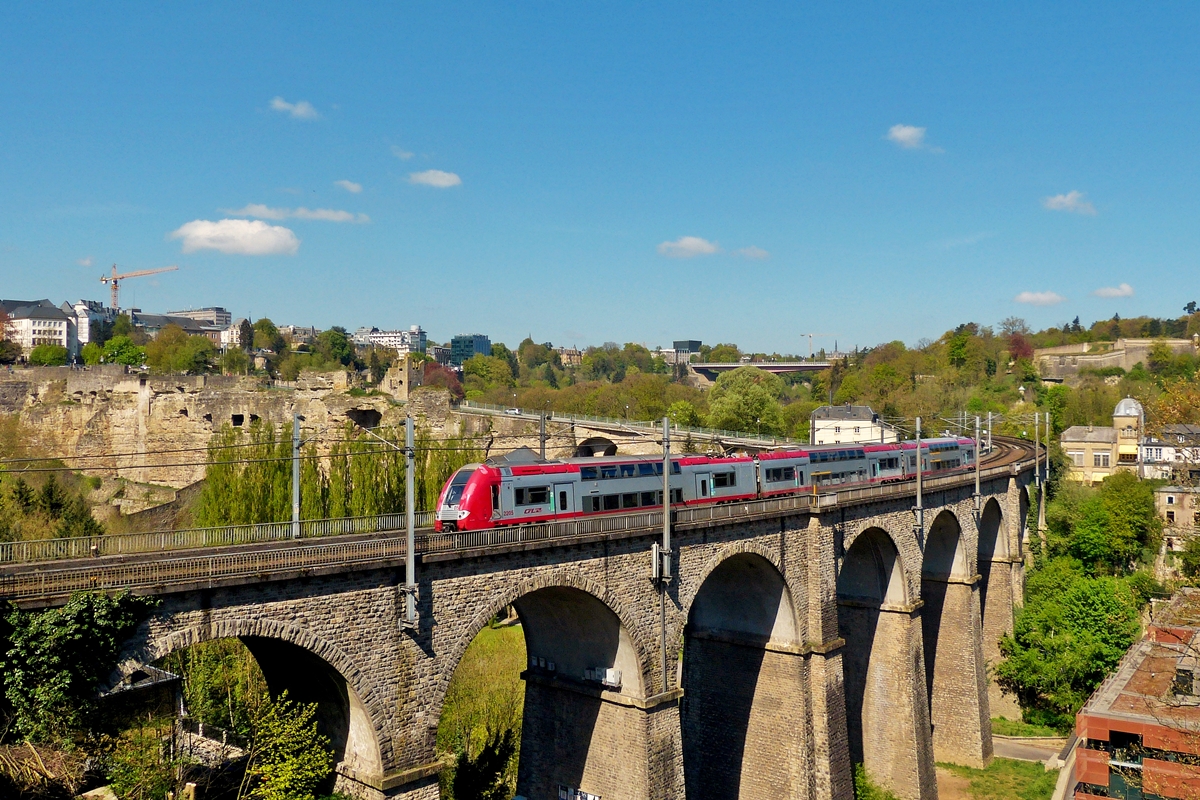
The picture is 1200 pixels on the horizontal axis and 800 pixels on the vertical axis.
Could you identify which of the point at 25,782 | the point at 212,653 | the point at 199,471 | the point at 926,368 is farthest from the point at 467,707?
the point at 926,368

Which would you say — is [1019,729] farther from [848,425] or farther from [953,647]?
[848,425]

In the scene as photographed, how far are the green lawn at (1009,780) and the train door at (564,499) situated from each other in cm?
2532

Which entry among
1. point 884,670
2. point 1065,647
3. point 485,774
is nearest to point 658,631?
point 485,774

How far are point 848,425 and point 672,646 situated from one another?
2238 inches

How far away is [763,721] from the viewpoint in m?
31.6

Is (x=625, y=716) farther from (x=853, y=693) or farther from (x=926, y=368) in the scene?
(x=926, y=368)

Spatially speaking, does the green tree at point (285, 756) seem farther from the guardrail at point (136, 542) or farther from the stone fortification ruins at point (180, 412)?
the stone fortification ruins at point (180, 412)

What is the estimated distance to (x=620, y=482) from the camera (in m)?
28.3

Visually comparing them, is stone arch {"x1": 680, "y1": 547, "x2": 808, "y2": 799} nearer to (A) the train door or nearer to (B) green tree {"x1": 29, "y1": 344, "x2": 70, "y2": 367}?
(A) the train door

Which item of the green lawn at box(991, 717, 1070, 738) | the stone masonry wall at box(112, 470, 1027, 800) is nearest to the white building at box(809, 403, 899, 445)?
the green lawn at box(991, 717, 1070, 738)

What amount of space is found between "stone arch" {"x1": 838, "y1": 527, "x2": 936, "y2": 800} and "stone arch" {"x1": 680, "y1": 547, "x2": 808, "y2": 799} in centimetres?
732

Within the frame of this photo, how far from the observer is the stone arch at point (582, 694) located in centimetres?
2456

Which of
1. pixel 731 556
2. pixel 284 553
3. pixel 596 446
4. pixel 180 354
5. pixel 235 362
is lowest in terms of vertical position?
pixel 731 556

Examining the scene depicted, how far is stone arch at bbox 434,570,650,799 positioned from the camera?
24.6 meters
